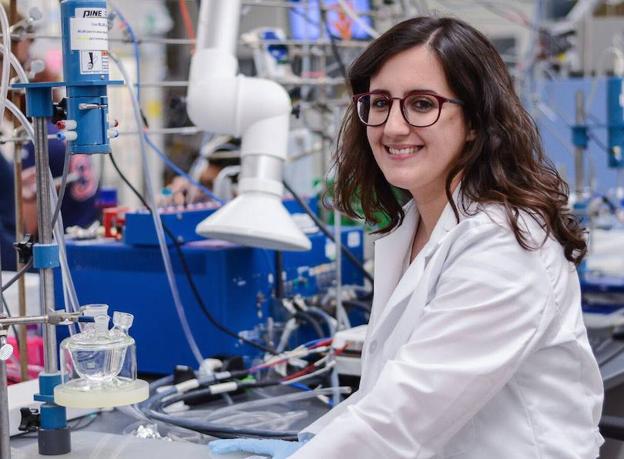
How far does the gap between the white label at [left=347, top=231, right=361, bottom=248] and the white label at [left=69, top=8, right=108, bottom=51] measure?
1.24m

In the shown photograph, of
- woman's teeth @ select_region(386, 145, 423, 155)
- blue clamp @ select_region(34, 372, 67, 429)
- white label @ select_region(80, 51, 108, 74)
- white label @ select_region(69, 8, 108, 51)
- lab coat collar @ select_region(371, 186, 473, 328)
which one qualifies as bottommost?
blue clamp @ select_region(34, 372, 67, 429)

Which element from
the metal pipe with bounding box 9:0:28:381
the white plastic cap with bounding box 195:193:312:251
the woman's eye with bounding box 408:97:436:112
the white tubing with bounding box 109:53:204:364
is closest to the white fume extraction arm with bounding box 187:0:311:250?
the white plastic cap with bounding box 195:193:312:251

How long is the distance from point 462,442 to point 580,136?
2.45 m

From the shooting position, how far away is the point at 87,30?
1380 millimetres

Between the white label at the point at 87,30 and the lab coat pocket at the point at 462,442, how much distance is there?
2.46ft

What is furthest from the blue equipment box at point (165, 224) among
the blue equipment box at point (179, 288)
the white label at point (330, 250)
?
the white label at point (330, 250)

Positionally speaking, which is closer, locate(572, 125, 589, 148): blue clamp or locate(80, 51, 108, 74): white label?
locate(80, 51, 108, 74): white label

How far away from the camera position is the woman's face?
4.35ft

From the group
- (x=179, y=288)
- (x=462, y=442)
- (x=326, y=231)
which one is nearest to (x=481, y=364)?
(x=462, y=442)

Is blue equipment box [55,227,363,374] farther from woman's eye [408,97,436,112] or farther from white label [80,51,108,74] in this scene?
woman's eye [408,97,436,112]

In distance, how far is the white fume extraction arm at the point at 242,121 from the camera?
1.87m

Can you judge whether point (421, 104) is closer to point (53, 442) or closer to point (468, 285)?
point (468, 285)

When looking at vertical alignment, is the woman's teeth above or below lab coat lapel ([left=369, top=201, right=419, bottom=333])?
above

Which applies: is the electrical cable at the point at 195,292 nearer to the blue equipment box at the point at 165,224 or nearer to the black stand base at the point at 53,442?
the blue equipment box at the point at 165,224
